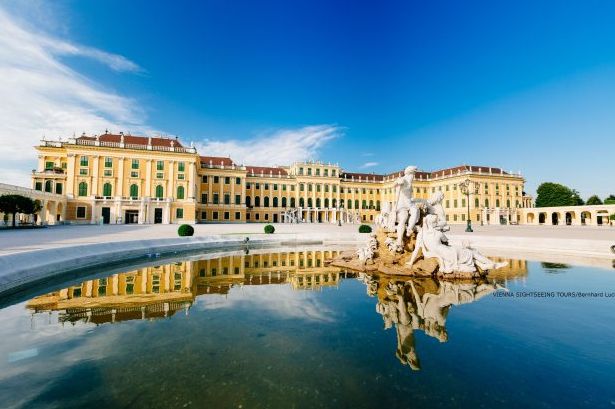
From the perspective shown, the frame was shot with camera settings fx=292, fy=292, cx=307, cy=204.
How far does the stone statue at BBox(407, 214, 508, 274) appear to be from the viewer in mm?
8719

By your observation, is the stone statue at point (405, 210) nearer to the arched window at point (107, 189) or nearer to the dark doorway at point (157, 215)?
the dark doorway at point (157, 215)

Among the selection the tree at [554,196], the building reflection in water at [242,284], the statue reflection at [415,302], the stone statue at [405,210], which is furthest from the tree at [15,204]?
the tree at [554,196]

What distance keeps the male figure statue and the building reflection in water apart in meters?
2.22

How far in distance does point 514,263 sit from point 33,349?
1400cm

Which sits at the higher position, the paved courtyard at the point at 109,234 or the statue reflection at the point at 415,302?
the paved courtyard at the point at 109,234

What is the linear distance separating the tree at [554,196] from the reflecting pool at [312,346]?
6791 centimetres

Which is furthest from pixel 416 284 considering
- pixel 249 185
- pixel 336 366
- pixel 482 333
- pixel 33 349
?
pixel 249 185

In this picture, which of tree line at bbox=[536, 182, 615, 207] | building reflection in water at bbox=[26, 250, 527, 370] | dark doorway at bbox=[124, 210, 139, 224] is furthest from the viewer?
tree line at bbox=[536, 182, 615, 207]

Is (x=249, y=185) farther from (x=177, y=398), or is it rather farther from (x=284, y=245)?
(x=177, y=398)

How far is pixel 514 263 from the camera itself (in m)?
11.4

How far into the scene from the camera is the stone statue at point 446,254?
8719mm

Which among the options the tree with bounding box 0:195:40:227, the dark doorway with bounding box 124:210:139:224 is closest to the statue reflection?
the tree with bounding box 0:195:40:227

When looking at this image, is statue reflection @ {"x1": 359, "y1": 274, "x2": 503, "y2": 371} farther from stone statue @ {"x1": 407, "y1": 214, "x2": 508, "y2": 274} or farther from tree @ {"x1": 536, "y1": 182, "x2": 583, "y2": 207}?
tree @ {"x1": 536, "y1": 182, "x2": 583, "y2": 207}

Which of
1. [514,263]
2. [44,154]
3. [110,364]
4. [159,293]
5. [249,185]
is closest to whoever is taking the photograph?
[110,364]
